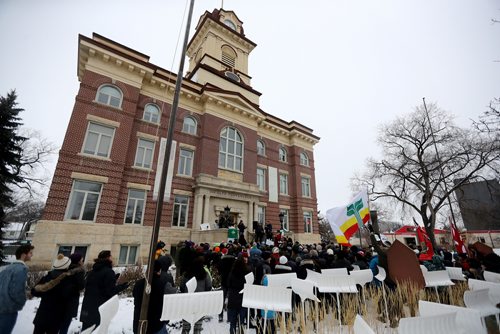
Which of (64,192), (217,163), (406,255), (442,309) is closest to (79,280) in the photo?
(442,309)

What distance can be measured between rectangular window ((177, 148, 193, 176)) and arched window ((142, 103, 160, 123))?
3161 millimetres

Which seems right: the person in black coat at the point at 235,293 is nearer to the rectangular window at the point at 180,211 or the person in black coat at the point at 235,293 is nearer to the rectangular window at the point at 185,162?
the rectangular window at the point at 180,211

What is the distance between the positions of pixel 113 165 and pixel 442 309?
16.4m

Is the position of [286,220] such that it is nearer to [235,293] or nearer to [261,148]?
[261,148]

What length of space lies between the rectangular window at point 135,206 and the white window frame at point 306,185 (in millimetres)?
18015

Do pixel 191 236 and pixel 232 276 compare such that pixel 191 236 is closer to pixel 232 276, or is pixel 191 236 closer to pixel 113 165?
pixel 113 165

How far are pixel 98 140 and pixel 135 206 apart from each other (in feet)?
16.6

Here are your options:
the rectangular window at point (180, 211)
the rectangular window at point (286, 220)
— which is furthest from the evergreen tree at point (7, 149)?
the rectangular window at point (286, 220)

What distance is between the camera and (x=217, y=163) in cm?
1886

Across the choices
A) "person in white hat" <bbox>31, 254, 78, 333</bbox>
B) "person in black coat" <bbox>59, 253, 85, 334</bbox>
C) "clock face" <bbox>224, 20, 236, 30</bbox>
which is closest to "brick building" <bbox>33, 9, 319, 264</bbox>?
"clock face" <bbox>224, 20, 236, 30</bbox>

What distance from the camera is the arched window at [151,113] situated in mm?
16750

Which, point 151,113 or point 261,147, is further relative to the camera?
point 261,147

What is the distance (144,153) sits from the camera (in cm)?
1609

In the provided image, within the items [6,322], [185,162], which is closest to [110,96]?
[185,162]
